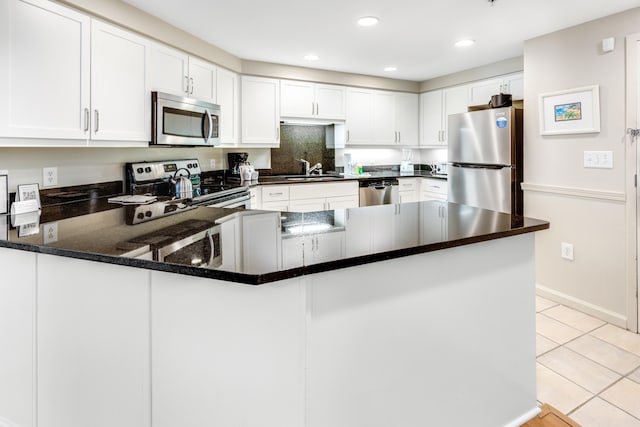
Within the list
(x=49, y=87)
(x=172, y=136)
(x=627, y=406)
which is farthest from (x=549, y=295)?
(x=49, y=87)

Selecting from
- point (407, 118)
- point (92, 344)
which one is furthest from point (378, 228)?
point (407, 118)

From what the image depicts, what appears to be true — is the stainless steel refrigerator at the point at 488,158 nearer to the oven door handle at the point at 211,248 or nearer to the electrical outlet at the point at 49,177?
the oven door handle at the point at 211,248

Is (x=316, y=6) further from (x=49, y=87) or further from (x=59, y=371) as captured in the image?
(x=59, y=371)

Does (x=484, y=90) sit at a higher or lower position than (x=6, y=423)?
higher

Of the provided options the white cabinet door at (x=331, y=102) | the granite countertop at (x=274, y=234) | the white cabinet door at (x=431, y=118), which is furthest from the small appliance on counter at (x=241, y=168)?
the white cabinet door at (x=431, y=118)

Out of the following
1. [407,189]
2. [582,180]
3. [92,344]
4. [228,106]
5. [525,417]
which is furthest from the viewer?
[407,189]

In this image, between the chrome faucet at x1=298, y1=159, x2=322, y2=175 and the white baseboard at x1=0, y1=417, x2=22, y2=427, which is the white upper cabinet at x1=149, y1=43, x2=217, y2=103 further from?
the white baseboard at x1=0, y1=417, x2=22, y2=427

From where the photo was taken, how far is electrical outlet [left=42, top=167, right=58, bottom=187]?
248cm

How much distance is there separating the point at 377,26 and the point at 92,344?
116 inches

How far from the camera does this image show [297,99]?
15.1 feet

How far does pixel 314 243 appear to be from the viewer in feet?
4.18

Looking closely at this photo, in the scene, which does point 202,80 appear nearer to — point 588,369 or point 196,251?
point 196,251

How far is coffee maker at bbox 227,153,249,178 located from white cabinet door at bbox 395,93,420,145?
83.2 inches

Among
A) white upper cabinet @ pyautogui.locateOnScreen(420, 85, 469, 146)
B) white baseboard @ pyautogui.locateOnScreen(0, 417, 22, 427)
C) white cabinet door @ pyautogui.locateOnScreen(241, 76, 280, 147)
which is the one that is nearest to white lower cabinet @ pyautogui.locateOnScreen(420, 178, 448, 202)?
white upper cabinet @ pyautogui.locateOnScreen(420, 85, 469, 146)
